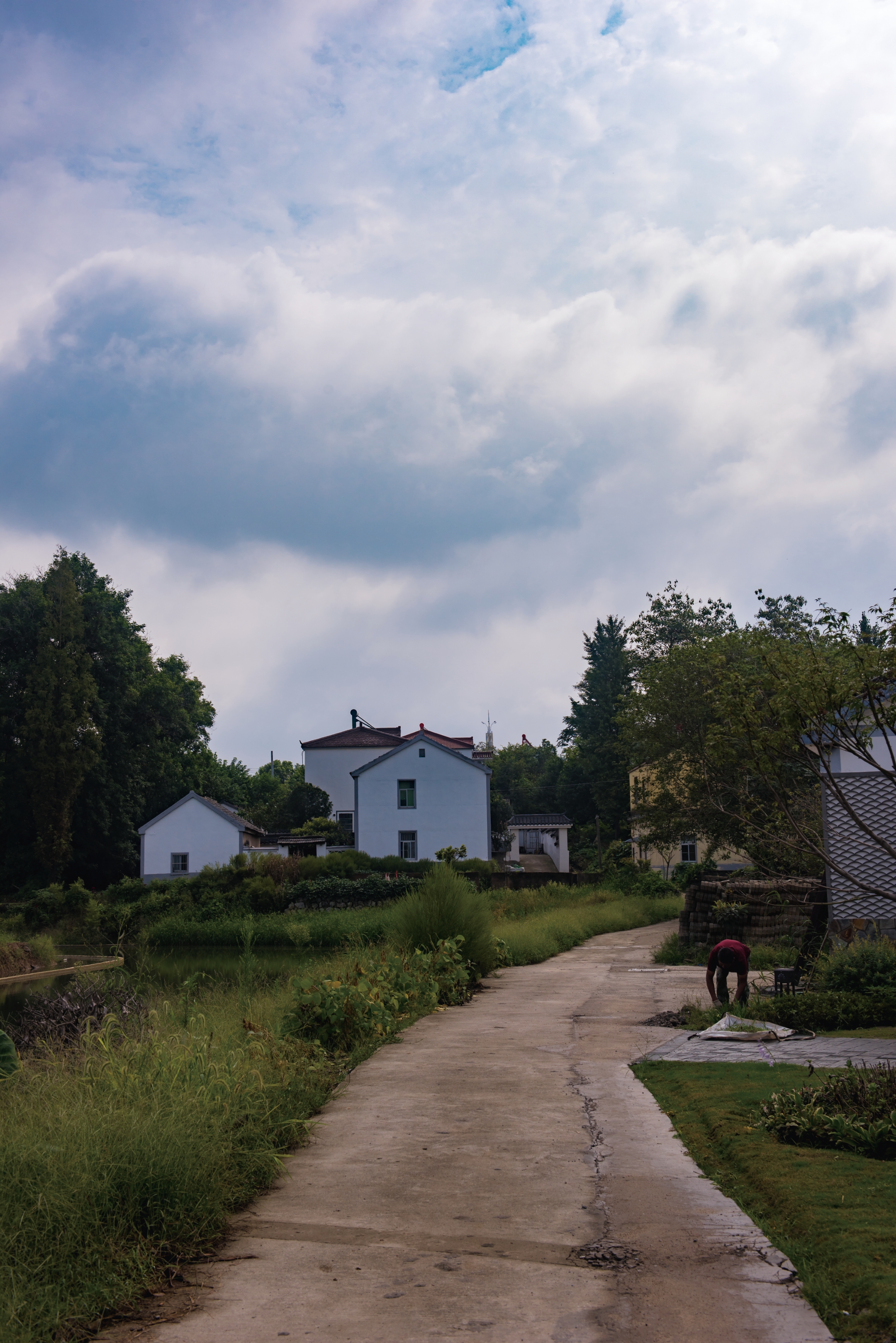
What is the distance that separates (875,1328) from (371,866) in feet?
114

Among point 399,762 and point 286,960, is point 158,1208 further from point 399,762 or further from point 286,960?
point 399,762

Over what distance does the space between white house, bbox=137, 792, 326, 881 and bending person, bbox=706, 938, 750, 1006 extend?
34.5 meters

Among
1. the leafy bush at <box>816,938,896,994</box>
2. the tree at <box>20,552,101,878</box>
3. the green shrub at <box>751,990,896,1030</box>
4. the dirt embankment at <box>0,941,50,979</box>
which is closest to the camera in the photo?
the green shrub at <box>751,990,896,1030</box>

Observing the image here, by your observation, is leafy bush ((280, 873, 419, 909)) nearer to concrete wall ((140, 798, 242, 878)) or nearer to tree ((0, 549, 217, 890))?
A: concrete wall ((140, 798, 242, 878))

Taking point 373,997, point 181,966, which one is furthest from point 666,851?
point 373,997

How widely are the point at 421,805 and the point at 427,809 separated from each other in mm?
336

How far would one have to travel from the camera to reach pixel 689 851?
137 ft

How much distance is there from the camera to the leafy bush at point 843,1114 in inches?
186

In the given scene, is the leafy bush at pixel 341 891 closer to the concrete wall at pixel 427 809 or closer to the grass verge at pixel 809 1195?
the concrete wall at pixel 427 809

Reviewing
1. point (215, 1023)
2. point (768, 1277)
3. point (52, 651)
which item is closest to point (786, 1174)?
point (768, 1277)

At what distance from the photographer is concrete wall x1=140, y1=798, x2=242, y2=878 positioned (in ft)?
141

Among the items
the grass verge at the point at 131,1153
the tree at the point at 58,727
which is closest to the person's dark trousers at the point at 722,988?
the grass verge at the point at 131,1153

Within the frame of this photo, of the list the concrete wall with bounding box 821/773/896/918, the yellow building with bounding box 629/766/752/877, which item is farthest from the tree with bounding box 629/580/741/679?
the concrete wall with bounding box 821/773/896/918

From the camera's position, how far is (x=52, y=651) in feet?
136
